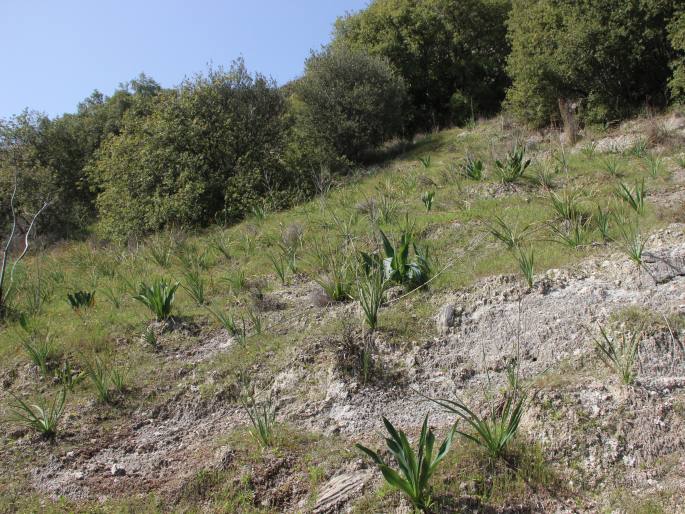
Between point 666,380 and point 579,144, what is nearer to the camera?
point 666,380

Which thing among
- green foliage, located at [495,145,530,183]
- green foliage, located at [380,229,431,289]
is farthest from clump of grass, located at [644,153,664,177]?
green foliage, located at [380,229,431,289]

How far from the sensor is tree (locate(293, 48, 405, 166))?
15086mm

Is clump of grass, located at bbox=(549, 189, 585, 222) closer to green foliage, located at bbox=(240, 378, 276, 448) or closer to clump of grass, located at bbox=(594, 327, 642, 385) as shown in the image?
clump of grass, located at bbox=(594, 327, 642, 385)

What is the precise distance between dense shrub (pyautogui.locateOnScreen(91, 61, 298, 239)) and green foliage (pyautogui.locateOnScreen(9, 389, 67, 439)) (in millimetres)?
6954

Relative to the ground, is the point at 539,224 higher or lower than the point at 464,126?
lower

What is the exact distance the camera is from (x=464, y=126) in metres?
17.6

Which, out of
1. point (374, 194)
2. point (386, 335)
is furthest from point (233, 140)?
point (386, 335)

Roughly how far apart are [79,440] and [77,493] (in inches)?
26.2

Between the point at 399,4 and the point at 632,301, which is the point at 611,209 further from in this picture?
the point at 399,4

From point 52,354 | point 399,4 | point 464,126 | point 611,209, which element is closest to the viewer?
point 52,354

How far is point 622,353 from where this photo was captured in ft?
13.6

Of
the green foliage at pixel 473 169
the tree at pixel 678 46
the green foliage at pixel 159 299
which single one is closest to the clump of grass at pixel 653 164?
the green foliage at pixel 473 169

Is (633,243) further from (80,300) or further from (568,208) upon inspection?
(80,300)

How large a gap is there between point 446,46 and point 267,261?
14190mm
